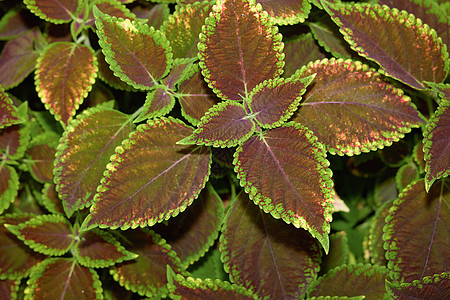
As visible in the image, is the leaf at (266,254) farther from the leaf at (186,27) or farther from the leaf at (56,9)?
the leaf at (56,9)

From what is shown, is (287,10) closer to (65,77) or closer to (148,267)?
(65,77)

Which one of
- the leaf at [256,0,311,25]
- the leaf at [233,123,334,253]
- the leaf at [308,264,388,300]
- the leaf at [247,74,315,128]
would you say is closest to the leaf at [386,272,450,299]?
the leaf at [308,264,388,300]

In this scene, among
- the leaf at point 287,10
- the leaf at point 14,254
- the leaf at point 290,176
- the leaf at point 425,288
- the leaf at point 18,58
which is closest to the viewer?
the leaf at point 290,176

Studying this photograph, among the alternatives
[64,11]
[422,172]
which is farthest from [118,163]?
[422,172]

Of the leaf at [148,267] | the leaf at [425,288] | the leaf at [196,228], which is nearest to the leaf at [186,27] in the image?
the leaf at [196,228]

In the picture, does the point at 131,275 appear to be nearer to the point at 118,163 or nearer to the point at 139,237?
the point at 139,237

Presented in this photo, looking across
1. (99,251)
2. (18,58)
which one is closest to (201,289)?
(99,251)
